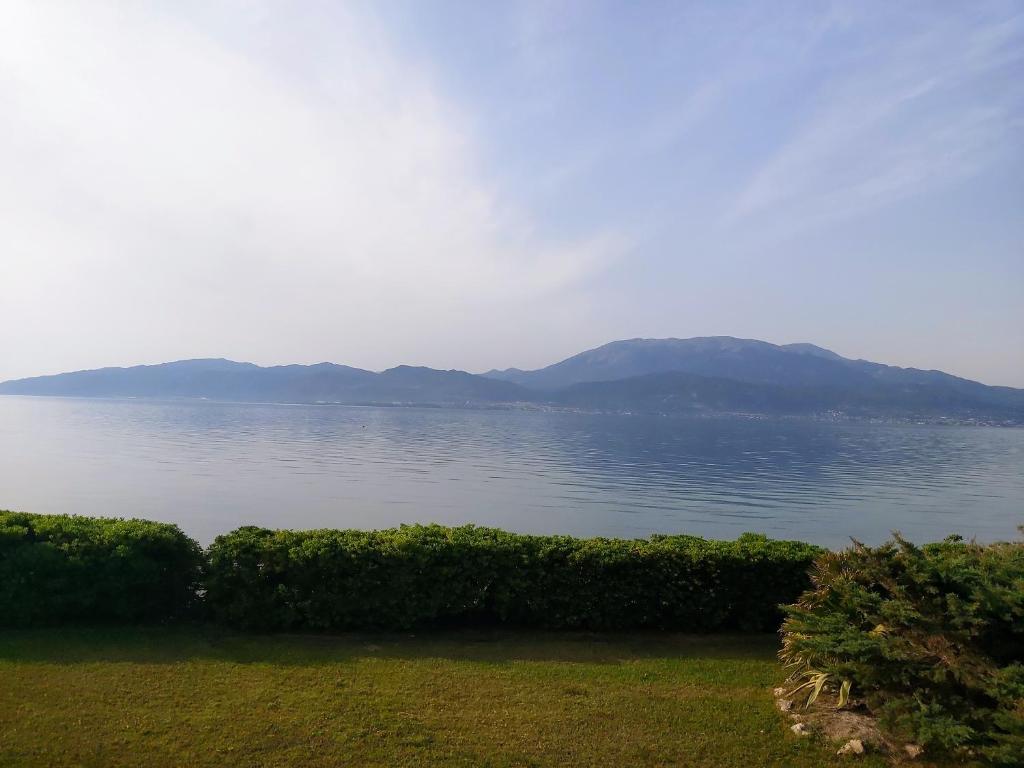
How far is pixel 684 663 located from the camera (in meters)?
8.32

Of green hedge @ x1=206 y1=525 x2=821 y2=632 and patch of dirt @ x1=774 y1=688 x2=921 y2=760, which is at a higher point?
green hedge @ x1=206 y1=525 x2=821 y2=632

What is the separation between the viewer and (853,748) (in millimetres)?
5996

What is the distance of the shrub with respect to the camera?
5.66 metres

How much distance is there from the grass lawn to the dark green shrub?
0.35 m

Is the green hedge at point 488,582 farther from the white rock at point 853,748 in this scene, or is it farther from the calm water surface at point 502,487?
the calm water surface at point 502,487

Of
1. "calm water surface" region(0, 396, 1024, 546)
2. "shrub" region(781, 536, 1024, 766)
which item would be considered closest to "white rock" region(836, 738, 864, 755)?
"shrub" region(781, 536, 1024, 766)

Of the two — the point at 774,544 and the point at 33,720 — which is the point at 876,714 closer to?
the point at 774,544

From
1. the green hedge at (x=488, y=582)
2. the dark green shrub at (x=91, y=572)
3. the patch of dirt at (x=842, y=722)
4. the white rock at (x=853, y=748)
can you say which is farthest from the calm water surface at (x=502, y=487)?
the white rock at (x=853, y=748)

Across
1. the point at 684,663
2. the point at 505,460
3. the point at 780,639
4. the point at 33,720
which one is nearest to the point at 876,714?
the point at 684,663

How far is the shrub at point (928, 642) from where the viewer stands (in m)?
5.66

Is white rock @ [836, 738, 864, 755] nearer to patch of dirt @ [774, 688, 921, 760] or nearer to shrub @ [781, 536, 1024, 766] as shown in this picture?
patch of dirt @ [774, 688, 921, 760]

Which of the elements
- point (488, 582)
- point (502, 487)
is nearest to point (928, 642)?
point (488, 582)

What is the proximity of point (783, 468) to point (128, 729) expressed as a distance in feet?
172

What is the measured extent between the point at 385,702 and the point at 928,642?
527 cm
